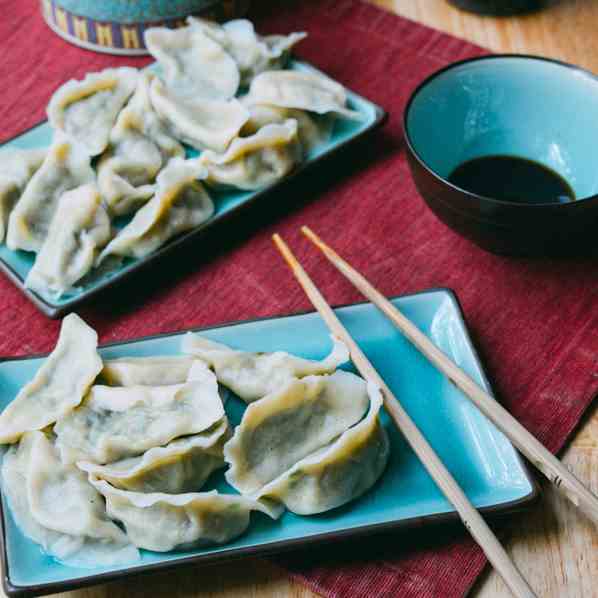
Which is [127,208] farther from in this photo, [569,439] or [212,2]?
[569,439]

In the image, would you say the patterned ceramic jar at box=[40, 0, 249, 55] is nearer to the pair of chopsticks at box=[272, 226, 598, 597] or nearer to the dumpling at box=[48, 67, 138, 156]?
the dumpling at box=[48, 67, 138, 156]

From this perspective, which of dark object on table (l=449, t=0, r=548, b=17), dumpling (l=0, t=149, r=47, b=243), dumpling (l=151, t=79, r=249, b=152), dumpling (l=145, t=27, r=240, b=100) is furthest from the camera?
dark object on table (l=449, t=0, r=548, b=17)

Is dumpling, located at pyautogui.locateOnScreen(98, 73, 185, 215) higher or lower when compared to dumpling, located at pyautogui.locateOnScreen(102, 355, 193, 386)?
higher

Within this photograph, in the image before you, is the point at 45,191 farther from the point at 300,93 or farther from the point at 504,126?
the point at 504,126

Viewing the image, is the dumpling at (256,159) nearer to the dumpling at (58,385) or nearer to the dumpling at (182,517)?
the dumpling at (58,385)

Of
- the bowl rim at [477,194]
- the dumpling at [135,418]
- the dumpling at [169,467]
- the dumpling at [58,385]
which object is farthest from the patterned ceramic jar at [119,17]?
the dumpling at [169,467]

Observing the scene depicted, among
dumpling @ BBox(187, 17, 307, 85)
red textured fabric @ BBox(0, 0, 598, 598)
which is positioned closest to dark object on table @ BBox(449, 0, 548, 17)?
red textured fabric @ BBox(0, 0, 598, 598)

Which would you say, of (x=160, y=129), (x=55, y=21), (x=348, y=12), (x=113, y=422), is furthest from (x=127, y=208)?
(x=348, y=12)
